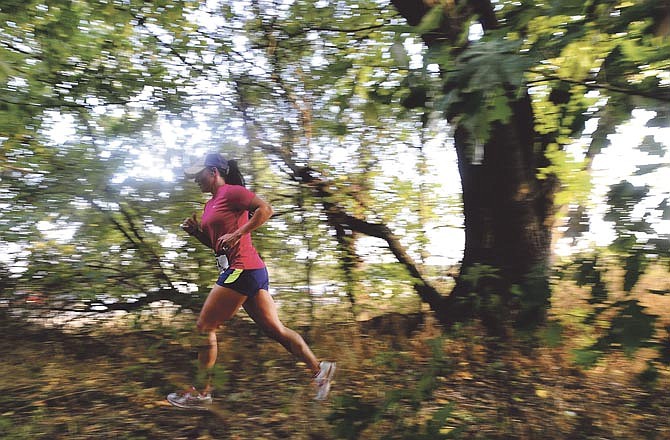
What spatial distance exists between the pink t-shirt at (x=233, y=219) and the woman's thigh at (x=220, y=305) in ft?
0.77

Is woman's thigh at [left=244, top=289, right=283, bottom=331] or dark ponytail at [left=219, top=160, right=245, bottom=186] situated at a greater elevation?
dark ponytail at [left=219, top=160, right=245, bottom=186]

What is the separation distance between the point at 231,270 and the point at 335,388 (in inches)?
57.4

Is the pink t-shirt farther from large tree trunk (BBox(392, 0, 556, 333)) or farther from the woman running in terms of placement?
large tree trunk (BBox(392, 0, 556, 333))

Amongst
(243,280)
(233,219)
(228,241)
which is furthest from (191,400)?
(233,219)

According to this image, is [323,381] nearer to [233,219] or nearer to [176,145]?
[233,219]

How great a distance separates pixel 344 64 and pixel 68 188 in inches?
129

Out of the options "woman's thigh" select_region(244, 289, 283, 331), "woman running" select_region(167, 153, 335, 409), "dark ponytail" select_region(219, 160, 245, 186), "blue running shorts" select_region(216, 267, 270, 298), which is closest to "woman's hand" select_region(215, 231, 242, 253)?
"woman running" select_region(167, 153, 335, 409)

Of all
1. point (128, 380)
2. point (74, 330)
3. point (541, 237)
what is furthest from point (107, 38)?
point (541, 237)

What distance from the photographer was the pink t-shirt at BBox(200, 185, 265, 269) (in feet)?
14.5

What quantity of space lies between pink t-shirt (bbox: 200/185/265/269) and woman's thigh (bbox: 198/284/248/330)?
9.2 inches

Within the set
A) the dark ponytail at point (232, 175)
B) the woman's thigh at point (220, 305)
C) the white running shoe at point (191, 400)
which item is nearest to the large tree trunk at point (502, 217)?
the dark ponytail at point (232, 175)

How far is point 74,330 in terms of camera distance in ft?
19.4

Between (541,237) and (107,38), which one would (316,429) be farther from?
(107,38)

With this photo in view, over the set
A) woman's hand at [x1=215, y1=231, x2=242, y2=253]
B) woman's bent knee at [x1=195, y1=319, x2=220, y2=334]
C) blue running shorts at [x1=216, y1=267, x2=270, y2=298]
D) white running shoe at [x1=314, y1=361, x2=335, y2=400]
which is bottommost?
white running shoe at [x1=314, y1=361, x2=335, y2=400]
